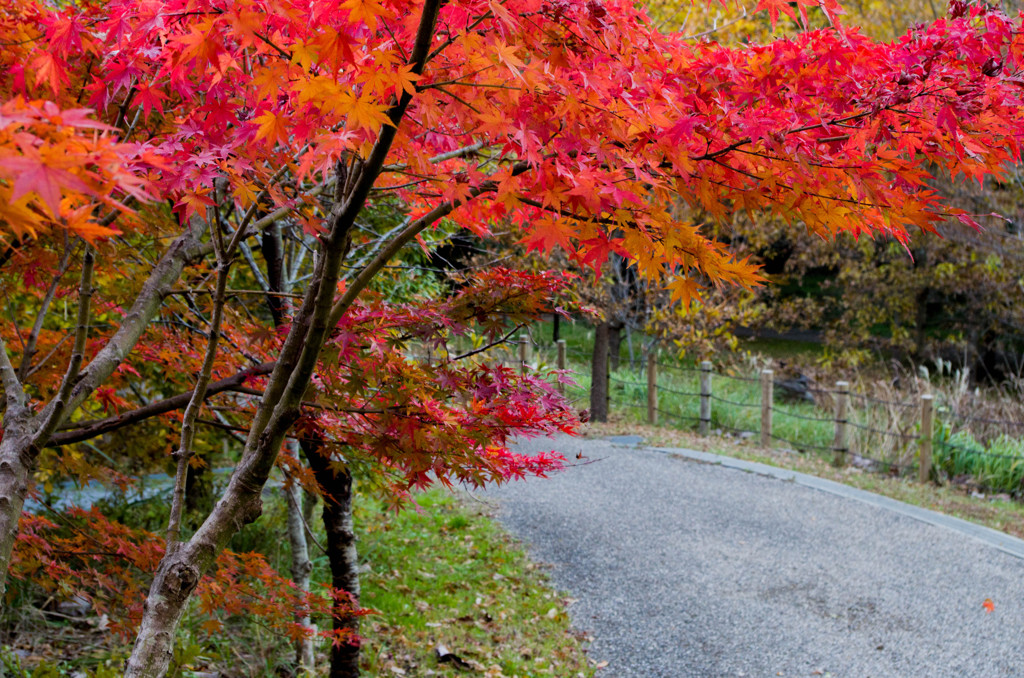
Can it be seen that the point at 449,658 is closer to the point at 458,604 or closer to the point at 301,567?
the point at 458,604

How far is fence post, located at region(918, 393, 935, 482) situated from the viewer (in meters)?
7.47

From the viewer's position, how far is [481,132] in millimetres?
1991

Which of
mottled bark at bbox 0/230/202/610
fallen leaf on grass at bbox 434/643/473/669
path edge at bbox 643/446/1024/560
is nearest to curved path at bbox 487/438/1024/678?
path edge at bbox 643/446/1024/560

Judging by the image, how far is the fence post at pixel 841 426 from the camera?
27.1 feet

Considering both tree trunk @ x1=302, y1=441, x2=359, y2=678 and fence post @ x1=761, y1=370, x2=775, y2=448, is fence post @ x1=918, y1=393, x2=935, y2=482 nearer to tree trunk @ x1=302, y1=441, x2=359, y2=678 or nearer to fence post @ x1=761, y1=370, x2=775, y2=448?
fence post @ x1=761, y1=370, x2=775, y2=448

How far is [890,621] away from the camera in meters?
4.55

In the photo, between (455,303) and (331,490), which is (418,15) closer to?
(455,303)

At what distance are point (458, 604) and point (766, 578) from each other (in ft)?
7.21

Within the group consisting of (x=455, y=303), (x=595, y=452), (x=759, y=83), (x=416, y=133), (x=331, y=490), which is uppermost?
(x=759, y=83)

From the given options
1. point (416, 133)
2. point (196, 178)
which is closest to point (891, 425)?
point (416, 133)

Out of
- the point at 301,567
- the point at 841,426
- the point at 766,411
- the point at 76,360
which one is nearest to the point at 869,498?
the point at 841,426

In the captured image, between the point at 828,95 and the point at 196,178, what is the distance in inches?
69.1

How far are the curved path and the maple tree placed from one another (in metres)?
1.53

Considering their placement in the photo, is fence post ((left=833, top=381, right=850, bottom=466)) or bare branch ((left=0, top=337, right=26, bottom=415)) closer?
bare branch ((left=0, top=337, right=26, bottom=415))
